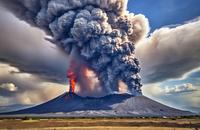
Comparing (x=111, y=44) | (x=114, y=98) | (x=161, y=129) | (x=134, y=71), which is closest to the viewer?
(x=161, y=129)

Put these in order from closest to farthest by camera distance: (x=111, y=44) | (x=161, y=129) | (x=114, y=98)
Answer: (x=161, y=129) < (x=111, y=44) < (x=114, y=98)

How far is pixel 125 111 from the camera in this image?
199125 millimetres

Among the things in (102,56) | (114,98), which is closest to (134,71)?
(102,56)

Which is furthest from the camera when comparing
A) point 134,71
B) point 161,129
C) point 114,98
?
point 114,98

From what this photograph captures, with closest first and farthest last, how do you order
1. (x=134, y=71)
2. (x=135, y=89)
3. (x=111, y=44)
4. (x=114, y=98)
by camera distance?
(x=111, y=44)
(x=134, y=71)
(x=135, y=89)
(x=114, y=98)

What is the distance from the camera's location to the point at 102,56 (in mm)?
133625

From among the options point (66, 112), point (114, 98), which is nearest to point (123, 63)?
point (114, 98)

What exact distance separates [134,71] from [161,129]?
299 feet

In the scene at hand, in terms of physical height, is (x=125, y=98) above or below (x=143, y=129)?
above

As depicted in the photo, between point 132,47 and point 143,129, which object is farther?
point 132,47

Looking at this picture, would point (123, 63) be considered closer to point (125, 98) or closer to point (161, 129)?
point (125, 98)

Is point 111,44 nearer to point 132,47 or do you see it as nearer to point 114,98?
point 132,47

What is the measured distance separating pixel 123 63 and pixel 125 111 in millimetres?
70642

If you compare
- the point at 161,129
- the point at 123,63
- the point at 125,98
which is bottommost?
the point at 161,129
